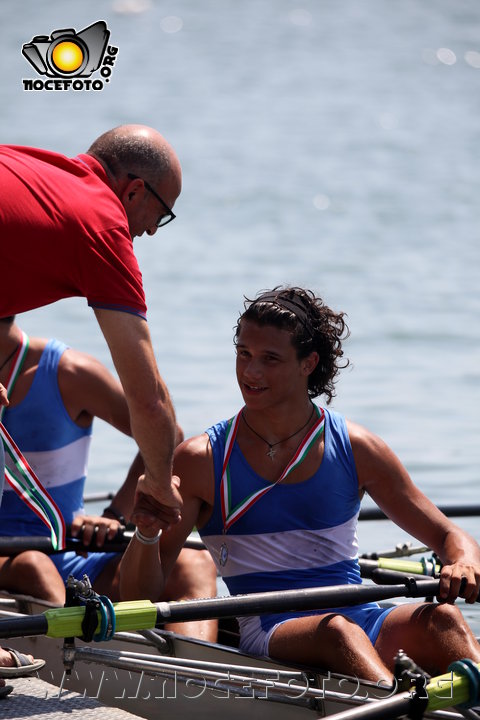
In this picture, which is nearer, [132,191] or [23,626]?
[23,626]

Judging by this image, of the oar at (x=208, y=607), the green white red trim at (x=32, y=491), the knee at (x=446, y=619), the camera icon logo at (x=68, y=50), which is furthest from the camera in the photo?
the camera icon logo at (x=68, y=50)

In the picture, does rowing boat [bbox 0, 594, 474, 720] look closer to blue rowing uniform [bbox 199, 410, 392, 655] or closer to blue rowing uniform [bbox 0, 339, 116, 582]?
blue rowing uniform [bbox 199, 410, 392, 655]

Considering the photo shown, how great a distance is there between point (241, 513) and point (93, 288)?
953mm

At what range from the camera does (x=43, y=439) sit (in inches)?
181

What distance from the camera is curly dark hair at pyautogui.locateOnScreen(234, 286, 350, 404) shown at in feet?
12.8

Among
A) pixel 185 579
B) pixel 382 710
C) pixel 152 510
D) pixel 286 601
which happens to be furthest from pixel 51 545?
pixel 382 710

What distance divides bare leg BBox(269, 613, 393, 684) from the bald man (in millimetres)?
494

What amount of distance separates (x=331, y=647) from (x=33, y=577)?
1.34 meters

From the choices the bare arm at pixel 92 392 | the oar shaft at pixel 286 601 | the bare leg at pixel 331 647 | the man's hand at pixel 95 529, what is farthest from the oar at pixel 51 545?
the oar shaft at pixel 286 601

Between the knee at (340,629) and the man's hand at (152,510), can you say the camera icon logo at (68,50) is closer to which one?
the man's hand at (152,510)

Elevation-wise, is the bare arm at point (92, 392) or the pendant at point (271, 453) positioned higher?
the bare arm at point (92, 392)

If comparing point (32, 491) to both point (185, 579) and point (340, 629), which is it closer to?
A: point (185, 579)

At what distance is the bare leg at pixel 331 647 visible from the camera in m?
3.37

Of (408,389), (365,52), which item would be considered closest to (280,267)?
(408,389)
